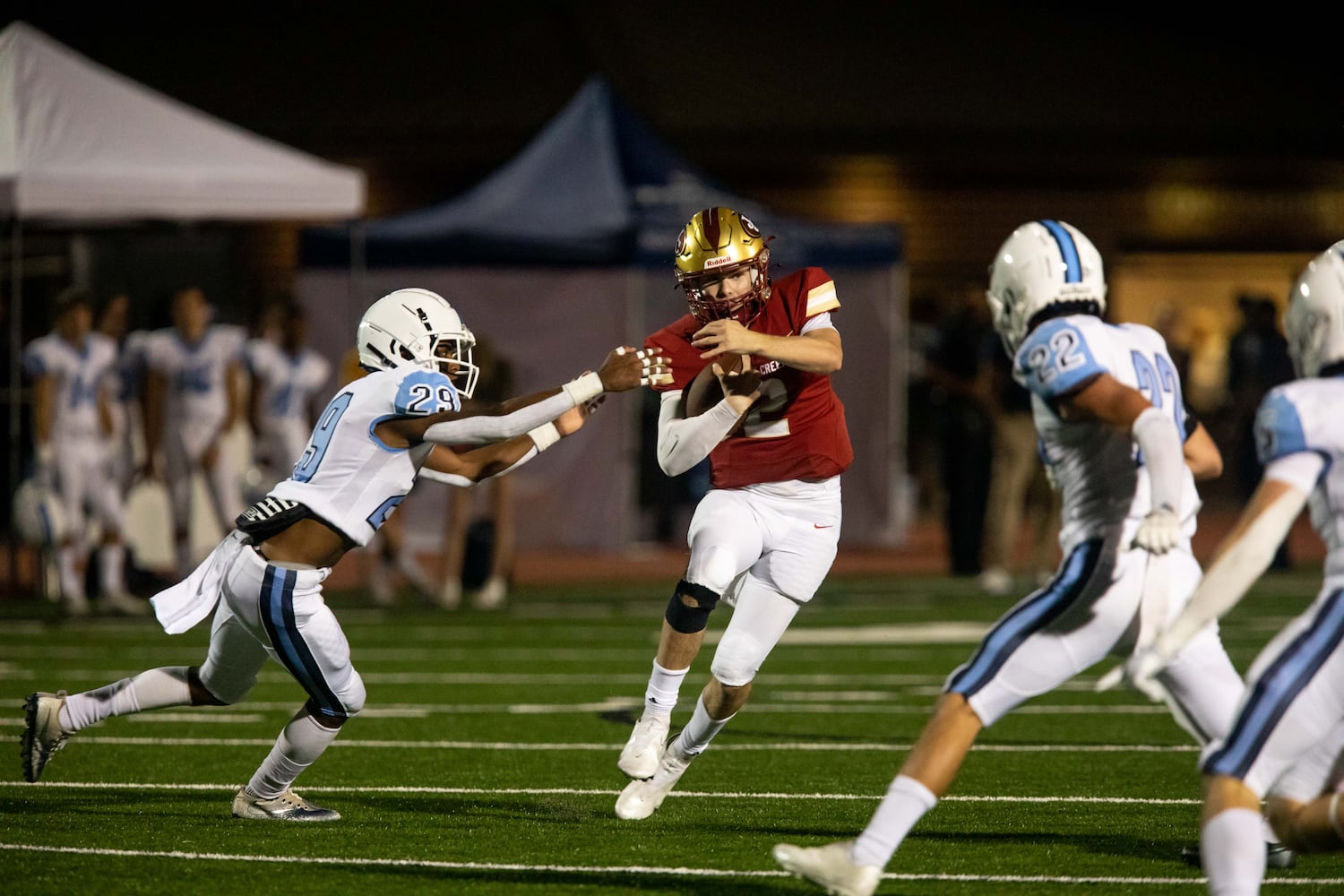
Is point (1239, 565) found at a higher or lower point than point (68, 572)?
higher

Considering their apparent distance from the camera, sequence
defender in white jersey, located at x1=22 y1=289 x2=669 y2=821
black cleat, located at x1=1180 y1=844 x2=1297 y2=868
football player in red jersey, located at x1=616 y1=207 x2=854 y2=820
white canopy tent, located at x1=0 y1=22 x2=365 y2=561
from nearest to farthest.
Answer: black cleat, located at x1=1180 y1=844 x2=1297 y2=868, defender in white jersey, located at x1=22 y1=289 x2=669 y2=821, football player in red jersey, located at x1=616 y1=207 x2=854 y2=820, white canopy tent, located at x1=0 y1=22 x2=365 y2=561

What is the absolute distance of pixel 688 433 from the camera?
568 cm

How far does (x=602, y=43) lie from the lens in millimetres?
22188

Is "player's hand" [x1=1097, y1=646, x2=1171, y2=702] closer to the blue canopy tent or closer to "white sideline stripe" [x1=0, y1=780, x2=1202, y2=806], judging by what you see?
"white sideline stripe" [x1=0, y1=780, x2=1202, y2=806]

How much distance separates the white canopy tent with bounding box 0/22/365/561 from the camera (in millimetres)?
11500

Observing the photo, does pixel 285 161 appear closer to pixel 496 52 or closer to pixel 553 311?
pixel 553 311

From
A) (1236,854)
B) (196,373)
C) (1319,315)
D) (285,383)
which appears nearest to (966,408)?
(285,383)

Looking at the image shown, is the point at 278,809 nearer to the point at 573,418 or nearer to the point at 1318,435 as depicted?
the point at 573,418

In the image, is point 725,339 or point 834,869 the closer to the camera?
point 834,869

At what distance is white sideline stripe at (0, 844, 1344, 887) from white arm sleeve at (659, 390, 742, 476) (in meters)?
1.23

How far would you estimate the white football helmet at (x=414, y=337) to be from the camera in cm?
565

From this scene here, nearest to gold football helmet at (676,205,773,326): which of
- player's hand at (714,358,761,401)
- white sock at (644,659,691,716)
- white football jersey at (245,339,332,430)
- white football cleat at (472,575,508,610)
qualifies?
player's hand at (714,358,761,401)

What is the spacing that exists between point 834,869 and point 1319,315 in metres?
1.73

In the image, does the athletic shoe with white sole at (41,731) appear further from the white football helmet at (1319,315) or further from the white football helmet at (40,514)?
the white football helmet at (40,514)
